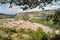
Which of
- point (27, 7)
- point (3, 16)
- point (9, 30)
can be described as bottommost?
point (3, 16)

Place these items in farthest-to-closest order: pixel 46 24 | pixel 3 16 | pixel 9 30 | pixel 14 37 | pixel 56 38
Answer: pixel 3 16 < pixel 46 24 < pixel 9 30 < pixel 14 37 < pixel 56 38

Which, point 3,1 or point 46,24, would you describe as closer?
point 3,1

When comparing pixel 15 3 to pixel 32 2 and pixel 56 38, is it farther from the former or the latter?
pixel 56 38

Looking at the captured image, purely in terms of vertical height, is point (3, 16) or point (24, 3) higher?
point (24, 3)

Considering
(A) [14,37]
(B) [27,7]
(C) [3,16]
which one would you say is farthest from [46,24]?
(B) [27,7]

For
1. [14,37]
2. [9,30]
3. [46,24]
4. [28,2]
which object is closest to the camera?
[28,2]

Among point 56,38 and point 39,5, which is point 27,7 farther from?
point 56,38

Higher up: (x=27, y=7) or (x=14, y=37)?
(x=27, y=7)

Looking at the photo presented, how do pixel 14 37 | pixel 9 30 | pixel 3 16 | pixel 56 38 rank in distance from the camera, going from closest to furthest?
pixel 56 38 → pixel 14 37 → pixel 9 30 → pixel 3 16

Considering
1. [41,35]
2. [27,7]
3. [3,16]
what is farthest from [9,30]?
[27,7]
